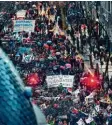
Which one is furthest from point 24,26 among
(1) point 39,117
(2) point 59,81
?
(1) point 39,117

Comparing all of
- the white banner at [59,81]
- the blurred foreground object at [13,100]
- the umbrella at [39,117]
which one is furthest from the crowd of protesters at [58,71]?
the blurred foreground object at [13,100]

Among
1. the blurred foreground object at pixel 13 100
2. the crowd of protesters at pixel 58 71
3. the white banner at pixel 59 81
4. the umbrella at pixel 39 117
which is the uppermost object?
the blurred foreground object at pixel 13 100

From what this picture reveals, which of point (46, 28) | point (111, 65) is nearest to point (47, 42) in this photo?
point (111, 65)

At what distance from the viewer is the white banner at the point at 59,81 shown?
70.3 ft

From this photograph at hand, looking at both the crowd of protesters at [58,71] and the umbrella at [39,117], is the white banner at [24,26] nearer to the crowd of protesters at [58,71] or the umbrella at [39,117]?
the crowd of protesters at [58,71]

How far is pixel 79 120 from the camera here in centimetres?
1741

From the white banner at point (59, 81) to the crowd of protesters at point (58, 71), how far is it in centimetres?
15

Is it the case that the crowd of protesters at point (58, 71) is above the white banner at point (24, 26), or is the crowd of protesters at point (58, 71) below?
below

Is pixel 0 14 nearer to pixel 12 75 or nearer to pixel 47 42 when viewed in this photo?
pixel 47 42

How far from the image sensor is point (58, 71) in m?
25.3

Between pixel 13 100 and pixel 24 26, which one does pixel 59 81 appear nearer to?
pixel 24 26

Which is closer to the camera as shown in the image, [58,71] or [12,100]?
[12,100]

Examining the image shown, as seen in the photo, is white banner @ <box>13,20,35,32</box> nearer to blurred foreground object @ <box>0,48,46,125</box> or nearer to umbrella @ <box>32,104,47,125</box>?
umbrella @ <box>32,104,47,125</box>

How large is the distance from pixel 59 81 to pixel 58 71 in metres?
3.67
